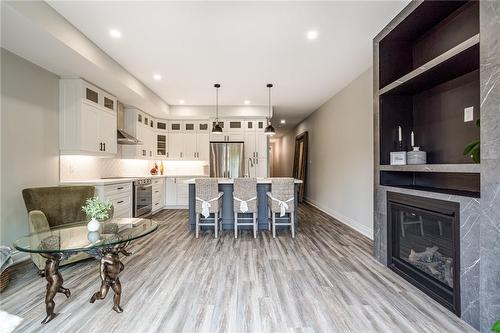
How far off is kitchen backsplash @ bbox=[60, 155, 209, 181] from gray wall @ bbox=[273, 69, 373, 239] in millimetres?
3428

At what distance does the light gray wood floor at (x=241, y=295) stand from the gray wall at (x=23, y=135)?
775 mm

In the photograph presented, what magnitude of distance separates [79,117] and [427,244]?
199 inches

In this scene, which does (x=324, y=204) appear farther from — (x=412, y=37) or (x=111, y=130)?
(x=111, y=130)

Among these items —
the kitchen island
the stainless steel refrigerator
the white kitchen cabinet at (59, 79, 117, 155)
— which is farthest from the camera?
the stainless steel refrigerator

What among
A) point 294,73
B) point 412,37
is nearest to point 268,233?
point 294,73

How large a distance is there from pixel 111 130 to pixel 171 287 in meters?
3.52

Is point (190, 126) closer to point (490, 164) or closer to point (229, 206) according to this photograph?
point (229, 206)

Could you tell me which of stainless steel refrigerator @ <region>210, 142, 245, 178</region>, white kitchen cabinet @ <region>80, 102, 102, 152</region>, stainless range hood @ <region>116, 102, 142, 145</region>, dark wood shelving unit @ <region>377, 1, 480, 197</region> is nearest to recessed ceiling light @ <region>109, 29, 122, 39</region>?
white kitchen cabinet @ <region>80, 102, 102, 152</region>

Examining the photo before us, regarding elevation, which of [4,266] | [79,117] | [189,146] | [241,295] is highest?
[79,117]

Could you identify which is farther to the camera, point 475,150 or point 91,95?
point 91,95

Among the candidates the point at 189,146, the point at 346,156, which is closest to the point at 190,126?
the point at 189,146

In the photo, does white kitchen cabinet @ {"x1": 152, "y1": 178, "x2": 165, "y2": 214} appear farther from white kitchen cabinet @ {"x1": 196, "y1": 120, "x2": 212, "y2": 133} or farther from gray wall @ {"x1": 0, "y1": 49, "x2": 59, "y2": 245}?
gray wall @ {"x1": 0, "y1": 49, "x2": 59, "y2": 245}

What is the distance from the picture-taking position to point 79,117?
3.65 metres

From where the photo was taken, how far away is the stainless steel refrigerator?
6176 millimetres
